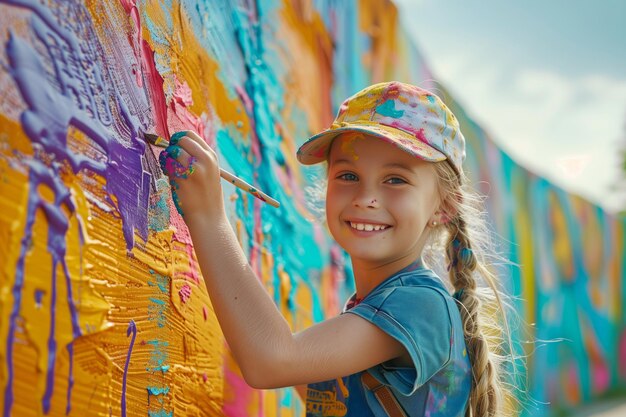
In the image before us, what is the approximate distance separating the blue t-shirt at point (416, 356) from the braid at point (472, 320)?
5cm

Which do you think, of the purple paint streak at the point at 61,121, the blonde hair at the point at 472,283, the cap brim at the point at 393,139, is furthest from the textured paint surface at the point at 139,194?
the blonde hair at the point at 472,283

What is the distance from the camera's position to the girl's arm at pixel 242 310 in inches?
53.0

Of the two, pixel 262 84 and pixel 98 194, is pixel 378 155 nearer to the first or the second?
pixel 98 194

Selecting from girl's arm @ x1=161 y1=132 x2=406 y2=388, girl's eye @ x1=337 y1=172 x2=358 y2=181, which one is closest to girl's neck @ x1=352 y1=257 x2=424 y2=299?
girl's eye @ x1=337 y1=172 x2=358 y2=181

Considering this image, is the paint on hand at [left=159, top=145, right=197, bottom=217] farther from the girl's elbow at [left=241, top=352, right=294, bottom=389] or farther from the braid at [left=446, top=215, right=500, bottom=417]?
the braid at [left=446, top=215, right=500, bottom=417]

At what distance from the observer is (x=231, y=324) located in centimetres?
135

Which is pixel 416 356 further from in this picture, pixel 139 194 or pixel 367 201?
pixel 139 194

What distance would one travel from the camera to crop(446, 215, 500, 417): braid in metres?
1.74

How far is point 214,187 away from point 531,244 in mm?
5301

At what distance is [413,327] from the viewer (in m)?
1.47

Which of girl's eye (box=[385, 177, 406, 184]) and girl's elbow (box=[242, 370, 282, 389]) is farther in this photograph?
girl's eye (box=[385, 177, 406, 184])

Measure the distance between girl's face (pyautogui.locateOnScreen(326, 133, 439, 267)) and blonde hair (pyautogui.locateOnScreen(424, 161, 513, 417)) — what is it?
0.12 metres

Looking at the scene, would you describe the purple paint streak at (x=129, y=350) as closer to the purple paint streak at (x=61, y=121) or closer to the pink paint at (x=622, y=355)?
the purple paint streak at (x=61, y=121)

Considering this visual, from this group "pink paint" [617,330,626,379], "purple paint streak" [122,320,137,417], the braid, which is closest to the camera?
"purple paint streak" [122,320,137,417]
